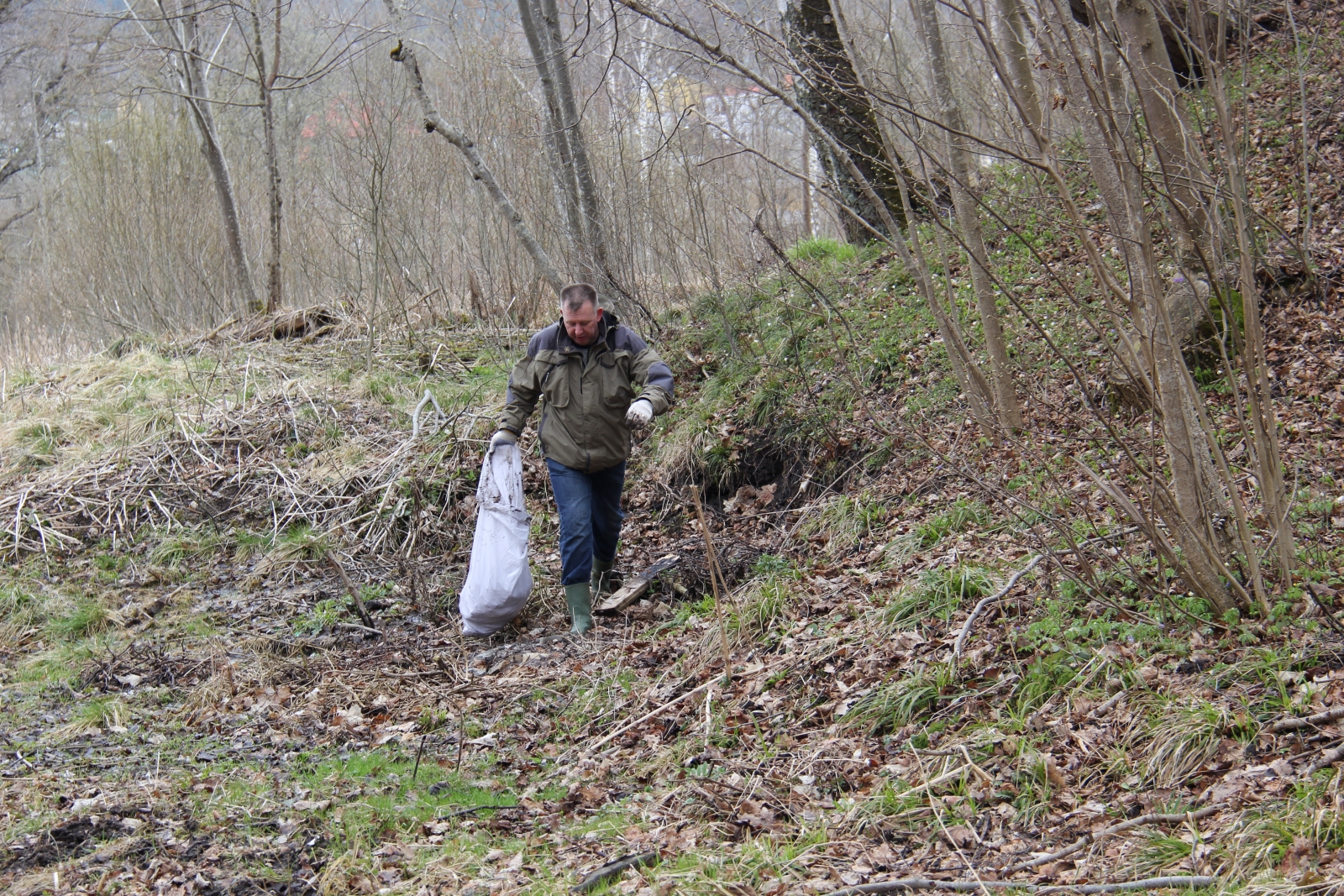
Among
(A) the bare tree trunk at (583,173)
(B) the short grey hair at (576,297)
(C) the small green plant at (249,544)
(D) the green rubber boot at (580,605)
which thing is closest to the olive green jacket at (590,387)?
(B) the short grey hair at (576,297)

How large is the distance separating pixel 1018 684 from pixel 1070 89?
2.12 m

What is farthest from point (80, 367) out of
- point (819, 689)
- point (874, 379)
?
point (819, 689)

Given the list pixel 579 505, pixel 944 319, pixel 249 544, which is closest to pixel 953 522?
pixel 944 319

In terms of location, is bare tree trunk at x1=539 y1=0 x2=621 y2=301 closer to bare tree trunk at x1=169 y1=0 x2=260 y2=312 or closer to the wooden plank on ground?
the wooden plank on ground

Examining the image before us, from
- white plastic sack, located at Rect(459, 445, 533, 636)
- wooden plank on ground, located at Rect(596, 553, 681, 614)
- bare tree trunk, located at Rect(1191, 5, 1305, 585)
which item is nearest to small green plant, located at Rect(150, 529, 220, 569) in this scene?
white plastic sack, located at Rect(459, 445, 533, 636)

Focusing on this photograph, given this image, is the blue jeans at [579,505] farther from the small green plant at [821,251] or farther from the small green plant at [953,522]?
the small green plant at [821,251]

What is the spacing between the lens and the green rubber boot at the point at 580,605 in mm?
5586

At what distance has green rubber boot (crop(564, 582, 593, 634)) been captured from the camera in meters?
5.59

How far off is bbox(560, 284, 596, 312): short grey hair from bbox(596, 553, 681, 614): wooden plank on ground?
1697 mm

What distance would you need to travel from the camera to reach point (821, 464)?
6.78 m

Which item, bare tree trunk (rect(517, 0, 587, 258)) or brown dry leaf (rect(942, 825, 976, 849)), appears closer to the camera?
brown dry leaf (rect(942, 825, 976, 849))

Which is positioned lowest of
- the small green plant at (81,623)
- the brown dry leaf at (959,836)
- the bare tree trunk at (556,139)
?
the brown dry leaf at (959,836)

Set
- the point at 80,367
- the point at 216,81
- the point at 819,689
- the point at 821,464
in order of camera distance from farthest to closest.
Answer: the point at 216,81
the point at 80,367
the point at 821,464
the point at 819,689

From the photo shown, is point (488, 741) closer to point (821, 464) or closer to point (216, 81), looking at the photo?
point (821, 464)
